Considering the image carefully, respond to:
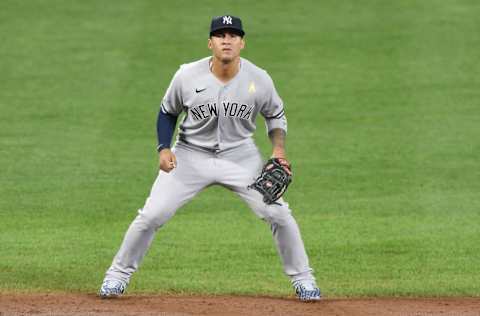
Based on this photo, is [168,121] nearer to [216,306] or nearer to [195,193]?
[195,193]

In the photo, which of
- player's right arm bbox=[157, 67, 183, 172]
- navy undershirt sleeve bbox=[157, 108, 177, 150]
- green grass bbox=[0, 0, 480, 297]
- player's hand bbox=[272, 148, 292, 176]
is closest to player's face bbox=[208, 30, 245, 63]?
player's right arm bbox=[157, 67, 183, 172]

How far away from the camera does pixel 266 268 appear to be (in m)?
10.3

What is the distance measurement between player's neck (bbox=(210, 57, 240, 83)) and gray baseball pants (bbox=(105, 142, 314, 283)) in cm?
51

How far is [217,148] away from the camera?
8922 millimetres

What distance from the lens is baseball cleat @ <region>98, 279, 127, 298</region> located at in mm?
8836

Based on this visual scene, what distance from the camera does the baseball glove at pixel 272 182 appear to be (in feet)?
28.5

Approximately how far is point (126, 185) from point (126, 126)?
6.95 feet

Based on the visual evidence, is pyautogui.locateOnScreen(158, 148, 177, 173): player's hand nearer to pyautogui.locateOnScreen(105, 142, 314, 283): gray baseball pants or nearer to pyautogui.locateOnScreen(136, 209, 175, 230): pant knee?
pyautogui.locateOnScreen(105, 142, 314, 283): gray baseball pants

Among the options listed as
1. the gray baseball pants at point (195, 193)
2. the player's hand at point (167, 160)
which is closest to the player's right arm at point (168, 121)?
the player's hand at point (167, 160)

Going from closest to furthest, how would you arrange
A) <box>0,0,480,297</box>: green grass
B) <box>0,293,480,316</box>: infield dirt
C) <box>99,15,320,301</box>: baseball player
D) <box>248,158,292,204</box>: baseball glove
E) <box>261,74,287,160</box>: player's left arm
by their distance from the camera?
<box>0,293,480,316</box>: infield dirt < <box>248,158,292,204</box>: baseball glove < <box>99,15,320,301</box>: baseball player < <box>261,74,287,160</box>: player's left arm < <box>0,0,480,297</box>: green grass

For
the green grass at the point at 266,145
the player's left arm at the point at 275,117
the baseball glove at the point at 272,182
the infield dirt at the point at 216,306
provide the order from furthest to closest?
the green grass at the point at 266,145 → the player's left arm at the point at 275,117 → the baseball glove at the point at 272,182 → the infield dirt at the point at 216,306

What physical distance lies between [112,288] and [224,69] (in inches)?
67.0

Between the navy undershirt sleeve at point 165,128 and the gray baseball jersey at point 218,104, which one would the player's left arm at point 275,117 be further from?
the navy undershirt sleeve at point 165,128

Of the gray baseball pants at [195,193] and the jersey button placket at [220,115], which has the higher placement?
the jersey button placket at [220,115]
